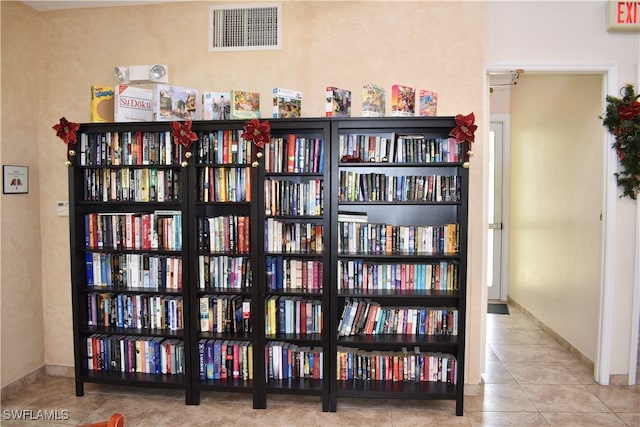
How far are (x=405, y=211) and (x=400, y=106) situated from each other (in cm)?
78

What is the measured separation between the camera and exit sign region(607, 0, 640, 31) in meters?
3.12

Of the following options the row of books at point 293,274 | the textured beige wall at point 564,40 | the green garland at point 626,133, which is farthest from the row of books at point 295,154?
the green garland at point 626,133

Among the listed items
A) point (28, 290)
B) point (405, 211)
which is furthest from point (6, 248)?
point (405, 211)

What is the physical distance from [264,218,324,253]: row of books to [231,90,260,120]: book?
0.75m

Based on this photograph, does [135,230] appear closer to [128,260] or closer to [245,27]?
[128,260]

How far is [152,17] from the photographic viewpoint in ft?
11.2

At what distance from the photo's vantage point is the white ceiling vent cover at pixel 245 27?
332 cm

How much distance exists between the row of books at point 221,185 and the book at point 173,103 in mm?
448

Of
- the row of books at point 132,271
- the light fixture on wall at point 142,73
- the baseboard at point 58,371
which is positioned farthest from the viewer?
the baseboard at point 58,371

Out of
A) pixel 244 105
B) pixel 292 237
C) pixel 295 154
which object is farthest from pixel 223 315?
pixel 244 105

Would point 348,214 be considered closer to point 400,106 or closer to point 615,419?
point 400,106

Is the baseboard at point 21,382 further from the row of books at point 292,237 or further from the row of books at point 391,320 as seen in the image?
the row of books at point 391,320

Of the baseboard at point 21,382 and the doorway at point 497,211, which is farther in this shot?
the doorway at point 497,211

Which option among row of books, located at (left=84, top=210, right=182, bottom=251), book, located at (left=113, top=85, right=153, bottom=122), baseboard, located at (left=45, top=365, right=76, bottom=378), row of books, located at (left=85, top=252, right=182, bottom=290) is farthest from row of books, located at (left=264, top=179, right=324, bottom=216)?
baseboard, located at (left=45, top=365, right=76, bottom=378)
